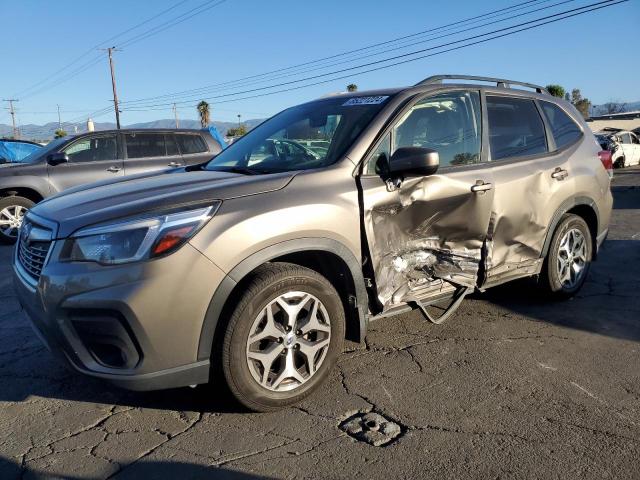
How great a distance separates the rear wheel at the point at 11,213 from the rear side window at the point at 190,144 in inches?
99.6

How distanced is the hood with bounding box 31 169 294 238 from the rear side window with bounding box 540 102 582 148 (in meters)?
2.73

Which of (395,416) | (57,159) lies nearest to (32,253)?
(395,416)

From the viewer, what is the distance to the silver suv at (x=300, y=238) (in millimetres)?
2658

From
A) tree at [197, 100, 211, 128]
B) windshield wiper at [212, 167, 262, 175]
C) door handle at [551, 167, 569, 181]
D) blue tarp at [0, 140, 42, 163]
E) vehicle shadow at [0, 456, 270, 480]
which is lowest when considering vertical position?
vehicle shadow at [0, 456, 270, 480]

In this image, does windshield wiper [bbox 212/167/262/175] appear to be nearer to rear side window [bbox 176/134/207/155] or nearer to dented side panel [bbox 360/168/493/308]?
dented side panel [bbox 360/168/493/308]

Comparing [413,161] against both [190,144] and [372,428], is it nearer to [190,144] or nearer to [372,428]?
[372,428]

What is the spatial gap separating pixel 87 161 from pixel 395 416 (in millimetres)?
7525

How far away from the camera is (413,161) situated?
325 centimetres

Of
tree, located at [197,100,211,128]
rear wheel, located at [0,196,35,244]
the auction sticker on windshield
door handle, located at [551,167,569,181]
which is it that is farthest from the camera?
tree, located at [197,100,211,128]

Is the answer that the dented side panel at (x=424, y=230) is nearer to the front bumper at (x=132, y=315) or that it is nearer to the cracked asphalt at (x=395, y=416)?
the cracked asphalt at (x=395, y=416)

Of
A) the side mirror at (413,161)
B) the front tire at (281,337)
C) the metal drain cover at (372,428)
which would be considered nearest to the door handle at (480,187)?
the side mirror at (413,161)

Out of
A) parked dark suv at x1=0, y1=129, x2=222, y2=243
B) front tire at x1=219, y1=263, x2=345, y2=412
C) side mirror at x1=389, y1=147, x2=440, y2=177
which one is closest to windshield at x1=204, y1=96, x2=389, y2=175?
side mirror at x1=389, y1=147, x2=440, y2=177

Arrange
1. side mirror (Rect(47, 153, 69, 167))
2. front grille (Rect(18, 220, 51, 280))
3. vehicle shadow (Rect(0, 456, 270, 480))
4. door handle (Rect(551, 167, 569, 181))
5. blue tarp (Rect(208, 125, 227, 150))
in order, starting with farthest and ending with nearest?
1. blue tarp (Rect(208, 125, 227, 150))
2. side mirror (Rect(47, 153, 69, 167))
3. door handle (Rect(551, 167, 569, 181))
4. front grille (Rect(18, 220, 51, 280))
5. vehicle shadow (Rect(0, 456, 270, 480))

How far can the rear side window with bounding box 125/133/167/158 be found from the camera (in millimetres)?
9102
